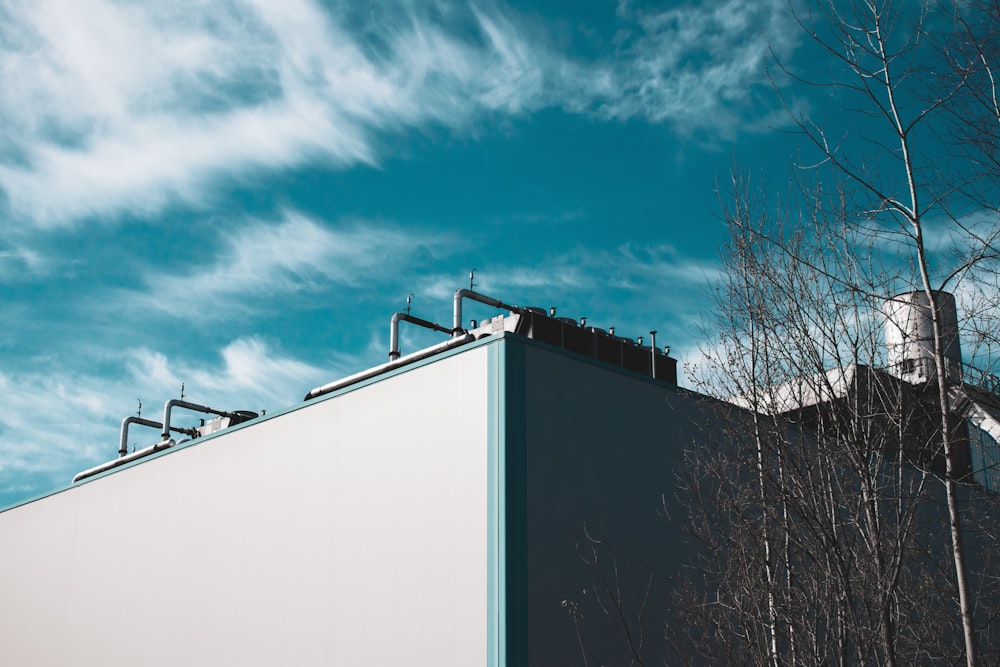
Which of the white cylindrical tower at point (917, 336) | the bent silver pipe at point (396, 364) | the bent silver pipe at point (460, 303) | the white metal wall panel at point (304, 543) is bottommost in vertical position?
the white metal wall panel at point (304, 543)

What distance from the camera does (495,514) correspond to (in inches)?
351

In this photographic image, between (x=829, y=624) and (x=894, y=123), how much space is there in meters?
3.80

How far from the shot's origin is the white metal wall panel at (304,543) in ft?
30.9

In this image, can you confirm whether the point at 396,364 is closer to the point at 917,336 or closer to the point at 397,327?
the point at 397,327

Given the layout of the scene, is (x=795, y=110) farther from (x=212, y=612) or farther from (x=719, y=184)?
(x=212, y=612)

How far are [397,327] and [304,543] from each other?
12.7 feet

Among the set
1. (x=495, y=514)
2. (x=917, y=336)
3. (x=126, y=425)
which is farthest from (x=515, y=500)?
(x=126, y=425)

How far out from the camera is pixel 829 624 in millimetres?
7125

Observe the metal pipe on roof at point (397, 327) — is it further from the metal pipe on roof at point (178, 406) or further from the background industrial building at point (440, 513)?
the metal pipe on roof at point (178, 406)

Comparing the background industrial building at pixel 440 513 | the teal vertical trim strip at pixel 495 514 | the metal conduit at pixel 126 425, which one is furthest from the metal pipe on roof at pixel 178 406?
the teal vertical trim strip at pixel 495 514

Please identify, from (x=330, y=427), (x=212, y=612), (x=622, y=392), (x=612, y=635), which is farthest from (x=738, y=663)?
(x=212, y=612)

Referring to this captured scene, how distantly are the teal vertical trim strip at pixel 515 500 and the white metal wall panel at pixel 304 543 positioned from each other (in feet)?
0.95

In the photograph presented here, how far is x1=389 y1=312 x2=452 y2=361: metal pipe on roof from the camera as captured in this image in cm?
1364

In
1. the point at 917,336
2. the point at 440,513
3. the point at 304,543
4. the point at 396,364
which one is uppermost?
the point at 396,364
